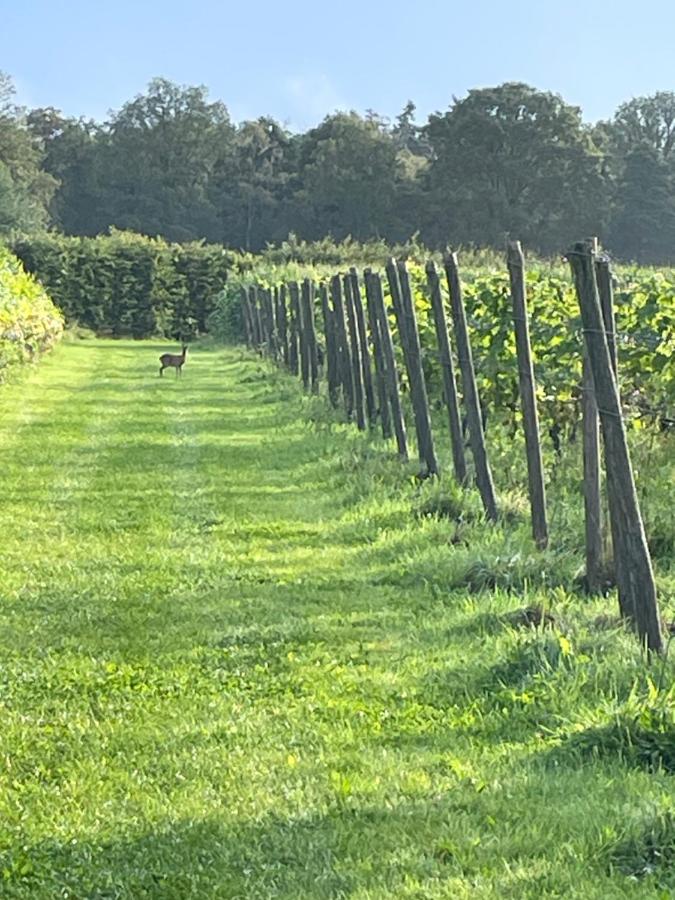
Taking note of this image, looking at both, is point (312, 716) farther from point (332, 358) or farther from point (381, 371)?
point (332, 358)

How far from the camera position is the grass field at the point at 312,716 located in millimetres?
Answer: 3975

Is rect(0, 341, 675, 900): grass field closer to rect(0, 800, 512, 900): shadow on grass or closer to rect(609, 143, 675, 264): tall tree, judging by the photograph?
rect(0, 800, 512, 900): shadow on grass

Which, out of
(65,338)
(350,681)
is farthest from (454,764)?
(65,338)

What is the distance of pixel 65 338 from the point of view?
38.8m

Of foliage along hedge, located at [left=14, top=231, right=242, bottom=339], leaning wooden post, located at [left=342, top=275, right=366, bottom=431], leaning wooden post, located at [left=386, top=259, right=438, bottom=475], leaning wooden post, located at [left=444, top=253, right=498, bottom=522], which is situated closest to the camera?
leaning wooden post, located at [left=444, top=253, right=498, bottom=522]

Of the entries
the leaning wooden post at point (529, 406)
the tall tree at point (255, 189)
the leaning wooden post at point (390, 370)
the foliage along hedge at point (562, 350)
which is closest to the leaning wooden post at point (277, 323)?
the leaning wooden post at point (390, 370)

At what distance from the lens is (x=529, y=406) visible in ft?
27.7

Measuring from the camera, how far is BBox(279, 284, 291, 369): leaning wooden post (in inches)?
993

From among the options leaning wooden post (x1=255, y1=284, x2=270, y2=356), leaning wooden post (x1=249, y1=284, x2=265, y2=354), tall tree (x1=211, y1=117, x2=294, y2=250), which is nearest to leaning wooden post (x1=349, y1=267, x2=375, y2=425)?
leaning wooden post (x1=255, y1=284, x2=270, y2=356)

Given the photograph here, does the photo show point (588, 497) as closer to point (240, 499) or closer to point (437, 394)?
point (240, 499)

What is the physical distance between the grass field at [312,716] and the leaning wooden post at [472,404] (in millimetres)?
354

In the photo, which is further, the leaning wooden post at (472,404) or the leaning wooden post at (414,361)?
the leaning wooden post at (414,361)

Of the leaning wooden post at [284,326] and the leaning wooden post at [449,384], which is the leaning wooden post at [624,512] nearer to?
the leaning wooden post at [449,384]

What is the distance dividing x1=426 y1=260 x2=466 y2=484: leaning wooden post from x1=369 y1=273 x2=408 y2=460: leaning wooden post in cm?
182
